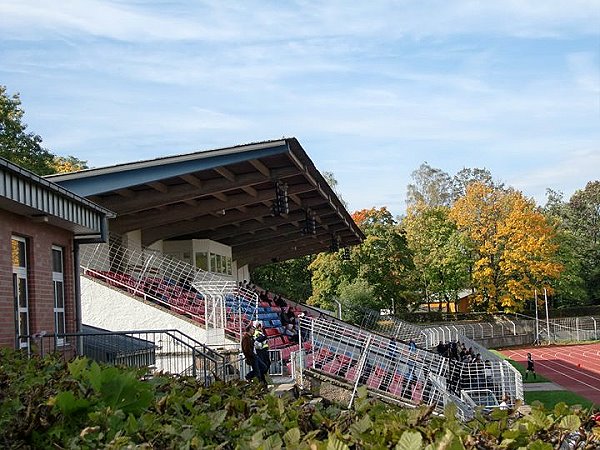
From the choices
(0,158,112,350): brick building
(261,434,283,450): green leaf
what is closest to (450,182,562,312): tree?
(0,158,112,350): brick building

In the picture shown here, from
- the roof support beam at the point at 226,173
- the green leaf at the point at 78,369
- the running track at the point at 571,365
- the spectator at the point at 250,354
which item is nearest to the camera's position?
the green leaf at the point at 78,369

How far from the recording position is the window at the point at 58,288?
1543 centimetres

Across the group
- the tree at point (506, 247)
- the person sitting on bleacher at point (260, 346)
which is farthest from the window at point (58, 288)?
the tree at point (506, 247)

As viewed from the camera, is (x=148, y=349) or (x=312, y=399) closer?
(x=312, y=399)

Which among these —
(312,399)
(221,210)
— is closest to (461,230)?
(221,210)

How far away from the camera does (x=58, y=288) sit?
15.7 meters

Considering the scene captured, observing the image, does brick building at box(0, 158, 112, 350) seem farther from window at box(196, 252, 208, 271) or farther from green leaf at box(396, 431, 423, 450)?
window at box(196, 252, 208, 271)

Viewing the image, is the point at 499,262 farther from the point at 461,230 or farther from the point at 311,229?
the point at 311,229

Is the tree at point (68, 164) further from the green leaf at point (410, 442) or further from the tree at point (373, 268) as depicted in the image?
the green leaf at point (410, 442)

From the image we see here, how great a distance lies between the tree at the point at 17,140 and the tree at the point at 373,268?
20613mm

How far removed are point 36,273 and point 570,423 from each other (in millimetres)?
11674

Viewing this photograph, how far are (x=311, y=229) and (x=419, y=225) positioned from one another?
40.8 metres

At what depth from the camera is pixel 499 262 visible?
66438 mm

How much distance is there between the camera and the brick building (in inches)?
477
